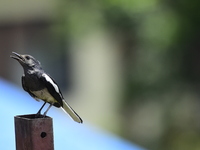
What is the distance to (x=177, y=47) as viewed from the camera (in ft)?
19.0

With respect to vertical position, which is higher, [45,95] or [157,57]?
[157,57]

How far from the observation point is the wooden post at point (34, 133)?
5.61 ft

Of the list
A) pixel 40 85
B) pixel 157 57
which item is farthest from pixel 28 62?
pixel 157 57

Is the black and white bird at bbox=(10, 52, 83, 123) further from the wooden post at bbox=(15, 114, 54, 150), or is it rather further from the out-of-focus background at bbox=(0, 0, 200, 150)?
the out-of-focus background at bbox=(0, 0, 200, 150)

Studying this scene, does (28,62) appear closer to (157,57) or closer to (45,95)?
(45,95)

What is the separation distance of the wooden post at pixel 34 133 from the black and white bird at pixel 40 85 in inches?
13.9

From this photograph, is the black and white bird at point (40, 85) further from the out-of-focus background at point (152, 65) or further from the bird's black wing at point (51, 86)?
the out-of-focus background at point (152, 65)

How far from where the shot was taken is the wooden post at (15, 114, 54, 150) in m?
1.71

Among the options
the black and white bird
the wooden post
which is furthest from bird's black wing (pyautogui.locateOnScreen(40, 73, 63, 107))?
the wooden post

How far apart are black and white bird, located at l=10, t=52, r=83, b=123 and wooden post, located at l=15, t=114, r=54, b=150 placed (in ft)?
1.16

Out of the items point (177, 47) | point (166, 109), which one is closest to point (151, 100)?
point (166, 109)

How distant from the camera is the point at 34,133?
5.63ft

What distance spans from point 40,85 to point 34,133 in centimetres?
44

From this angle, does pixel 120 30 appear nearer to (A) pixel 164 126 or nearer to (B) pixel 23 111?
(A) pixel 164 126
